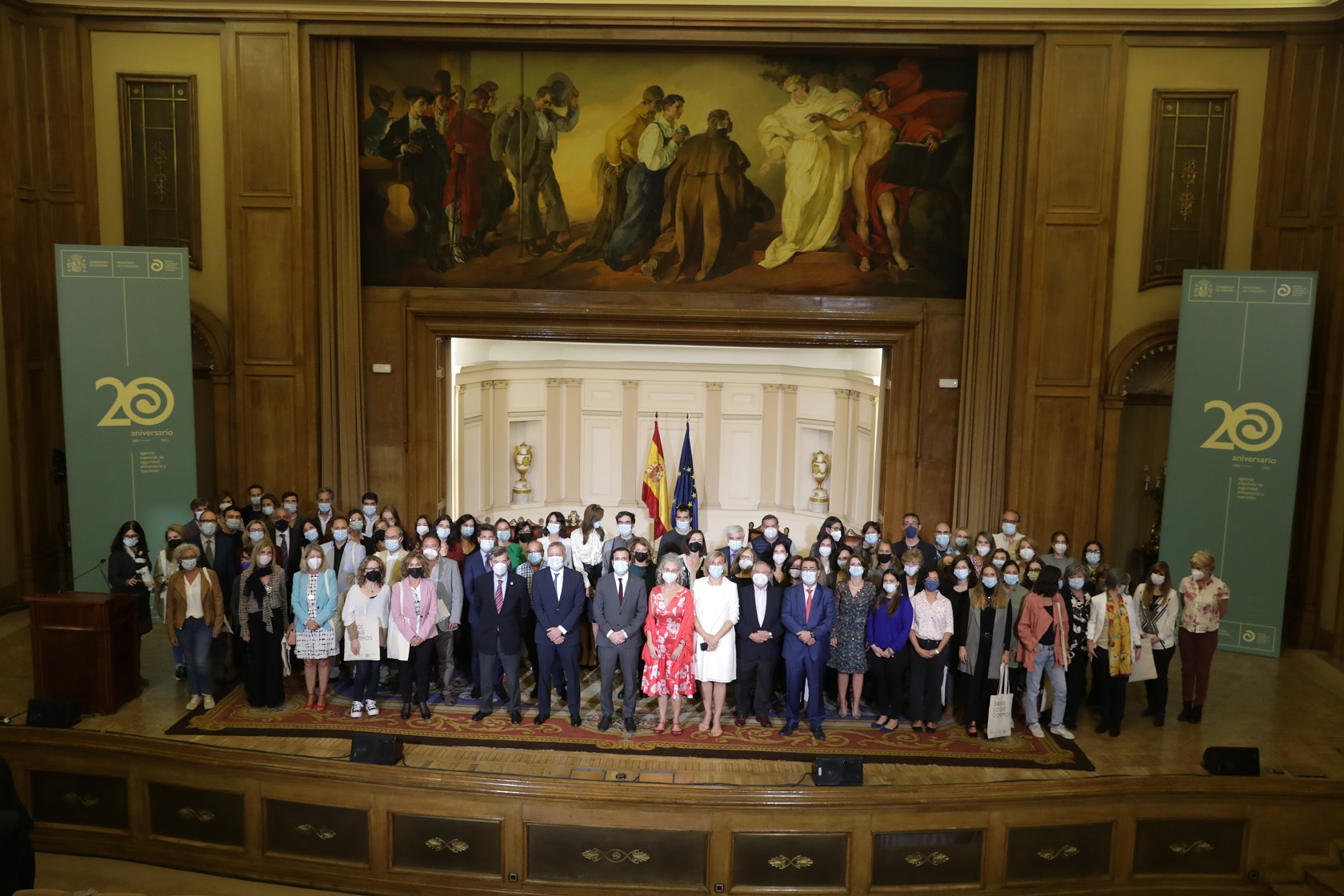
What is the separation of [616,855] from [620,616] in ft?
5.84

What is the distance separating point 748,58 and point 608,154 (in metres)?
1.92

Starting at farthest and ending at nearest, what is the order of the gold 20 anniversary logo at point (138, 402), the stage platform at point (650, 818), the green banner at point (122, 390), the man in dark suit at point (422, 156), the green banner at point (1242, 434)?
the man in dark suit at point (422, 156), the gold 20 anniversary logo at point (138, 402), the green banner at point (122, 390), the green banner at point (1242, 434), the stage platform at point (650, 818)

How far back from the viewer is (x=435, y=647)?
9625 mm

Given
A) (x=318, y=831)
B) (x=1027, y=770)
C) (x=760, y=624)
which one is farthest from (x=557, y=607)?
(x=1027, y=770)

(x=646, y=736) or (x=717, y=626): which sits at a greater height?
(x=717, y=626)

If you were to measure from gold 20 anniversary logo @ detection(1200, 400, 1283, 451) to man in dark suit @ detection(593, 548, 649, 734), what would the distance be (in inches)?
251

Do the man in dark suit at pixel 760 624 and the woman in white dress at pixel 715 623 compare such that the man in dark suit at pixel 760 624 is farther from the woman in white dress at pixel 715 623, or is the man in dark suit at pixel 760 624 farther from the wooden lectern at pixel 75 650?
the wooden lectern at pixel 75 650

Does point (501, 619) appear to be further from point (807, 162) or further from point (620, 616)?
point (807, 162)

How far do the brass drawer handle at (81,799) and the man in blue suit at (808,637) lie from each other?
17.6 ft

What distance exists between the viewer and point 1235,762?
8.17 m

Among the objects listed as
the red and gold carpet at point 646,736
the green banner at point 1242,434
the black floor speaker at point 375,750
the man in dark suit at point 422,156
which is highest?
the man in dark suit at point 422,156

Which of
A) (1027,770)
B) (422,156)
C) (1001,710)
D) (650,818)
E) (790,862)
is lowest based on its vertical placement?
(790,862)

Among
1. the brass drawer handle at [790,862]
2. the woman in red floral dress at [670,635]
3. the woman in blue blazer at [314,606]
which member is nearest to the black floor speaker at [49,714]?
the woman in blue blazer at [314,606]

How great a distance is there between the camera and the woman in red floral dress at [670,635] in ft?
28.5
